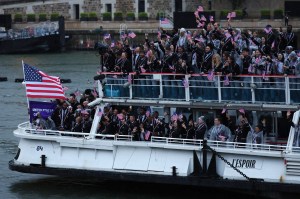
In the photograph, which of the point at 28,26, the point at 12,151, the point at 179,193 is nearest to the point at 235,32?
the point at 179,193

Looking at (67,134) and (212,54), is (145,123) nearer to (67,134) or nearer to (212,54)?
(67,134)

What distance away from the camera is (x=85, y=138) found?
2458 centimetres

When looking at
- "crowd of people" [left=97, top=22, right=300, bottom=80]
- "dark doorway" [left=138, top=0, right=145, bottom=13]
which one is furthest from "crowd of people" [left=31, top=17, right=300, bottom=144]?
"dark doorway" [left=138, top=0, right=145, bottom=13]

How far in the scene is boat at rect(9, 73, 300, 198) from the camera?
22.9m

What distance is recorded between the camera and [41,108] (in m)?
25.6

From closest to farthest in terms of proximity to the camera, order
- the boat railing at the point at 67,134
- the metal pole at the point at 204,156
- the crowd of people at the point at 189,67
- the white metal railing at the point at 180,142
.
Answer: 1. the white metal railing at the point at 180,142
2. the metal pole at the point at 204,156
3. the crowd of people at the point at 189,67
4. the boat railing at the point at 67,134

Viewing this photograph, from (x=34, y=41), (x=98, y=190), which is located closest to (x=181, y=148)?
(x=98, y=190)

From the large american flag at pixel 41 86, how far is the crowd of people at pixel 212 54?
128cm

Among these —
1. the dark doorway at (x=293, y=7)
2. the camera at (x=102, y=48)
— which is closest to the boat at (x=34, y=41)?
the dark doorway at (x=293, y=7)

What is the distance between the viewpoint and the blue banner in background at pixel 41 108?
25578 millimetres

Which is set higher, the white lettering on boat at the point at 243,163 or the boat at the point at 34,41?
the boat at the point at 34,41

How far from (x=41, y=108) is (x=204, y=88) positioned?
12.9ft

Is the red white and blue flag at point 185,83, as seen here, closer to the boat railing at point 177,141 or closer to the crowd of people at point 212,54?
the crowd of people at point 212,54

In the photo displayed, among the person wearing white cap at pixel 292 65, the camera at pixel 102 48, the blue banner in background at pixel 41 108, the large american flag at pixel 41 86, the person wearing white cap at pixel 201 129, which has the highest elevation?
the camera at pixel 102 48
